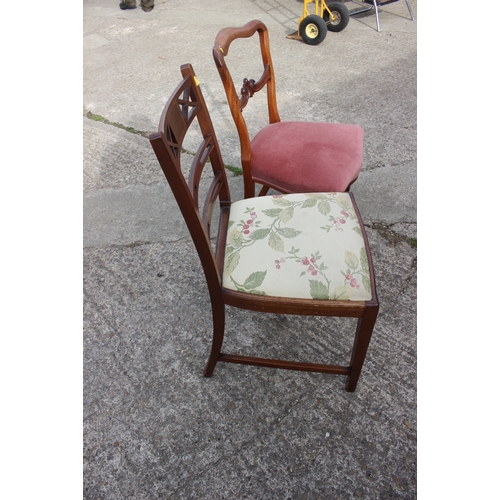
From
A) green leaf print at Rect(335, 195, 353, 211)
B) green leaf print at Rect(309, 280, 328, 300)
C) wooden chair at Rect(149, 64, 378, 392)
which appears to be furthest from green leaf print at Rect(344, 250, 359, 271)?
green leaf print at Rect(335, 195, 353, 211)

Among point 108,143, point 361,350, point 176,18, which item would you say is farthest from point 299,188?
point 176,18

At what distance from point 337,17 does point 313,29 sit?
1.40ft

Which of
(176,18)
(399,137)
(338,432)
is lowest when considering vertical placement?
(338,432)

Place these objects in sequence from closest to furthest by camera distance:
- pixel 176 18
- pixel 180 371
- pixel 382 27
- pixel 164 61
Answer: pixel 180 371
pixel 164 61
pixel 382 27
pixel 176 18

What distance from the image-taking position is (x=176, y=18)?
4910 millimetres

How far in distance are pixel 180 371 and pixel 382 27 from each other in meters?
4.31

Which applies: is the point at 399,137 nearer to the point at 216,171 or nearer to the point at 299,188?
the point at 299,188

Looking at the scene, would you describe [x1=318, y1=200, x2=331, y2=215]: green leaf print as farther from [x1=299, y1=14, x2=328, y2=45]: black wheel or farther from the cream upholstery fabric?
[x1=299, y1=14, x2=328, y2=45]: black wheel

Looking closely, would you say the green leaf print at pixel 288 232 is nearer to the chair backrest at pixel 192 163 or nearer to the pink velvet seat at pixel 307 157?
the chair backrest at pixel 192 163

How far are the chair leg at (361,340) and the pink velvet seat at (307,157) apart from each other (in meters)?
0.58

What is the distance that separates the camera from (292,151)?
1663mm

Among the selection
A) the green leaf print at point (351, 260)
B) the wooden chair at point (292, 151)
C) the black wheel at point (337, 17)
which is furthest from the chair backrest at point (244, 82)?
the black wheel at point (337, 17)

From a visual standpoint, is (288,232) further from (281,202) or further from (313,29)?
(313,29)

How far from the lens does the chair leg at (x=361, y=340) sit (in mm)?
1161
